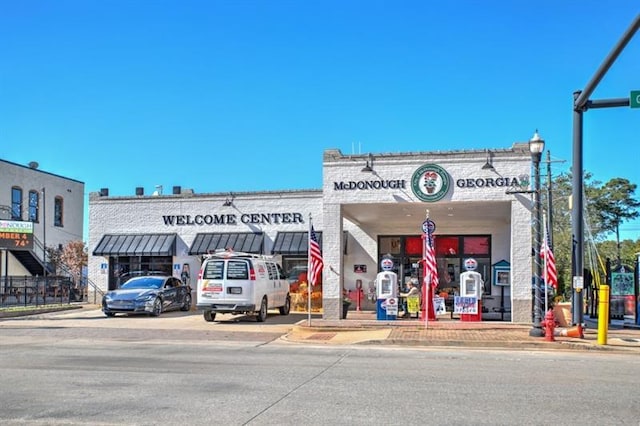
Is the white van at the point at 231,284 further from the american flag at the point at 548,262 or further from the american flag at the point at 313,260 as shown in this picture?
the american flag at the point at 548,262

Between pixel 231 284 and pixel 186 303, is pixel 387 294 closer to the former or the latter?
pixel 231 284

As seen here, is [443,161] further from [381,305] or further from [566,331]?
[566,331]

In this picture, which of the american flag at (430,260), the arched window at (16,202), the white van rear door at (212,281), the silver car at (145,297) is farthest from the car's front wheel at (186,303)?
the arched window at (16,202)

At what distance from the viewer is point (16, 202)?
37719mm

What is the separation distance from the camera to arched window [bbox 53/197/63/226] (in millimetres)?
41125

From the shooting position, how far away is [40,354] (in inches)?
490

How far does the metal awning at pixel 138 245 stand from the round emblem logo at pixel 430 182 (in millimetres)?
12464

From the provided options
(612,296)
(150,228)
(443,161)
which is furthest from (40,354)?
(612,296)

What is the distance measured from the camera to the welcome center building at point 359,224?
1822cm

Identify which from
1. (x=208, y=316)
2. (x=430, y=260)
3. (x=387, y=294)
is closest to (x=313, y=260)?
(x=387, y=294)

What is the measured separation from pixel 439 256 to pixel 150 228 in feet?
41.2

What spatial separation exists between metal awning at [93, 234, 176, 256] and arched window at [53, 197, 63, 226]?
1579 centimetres

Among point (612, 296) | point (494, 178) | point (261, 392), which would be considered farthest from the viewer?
point (612, 296)

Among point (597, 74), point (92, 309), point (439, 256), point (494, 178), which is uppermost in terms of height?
point (597, 74)
